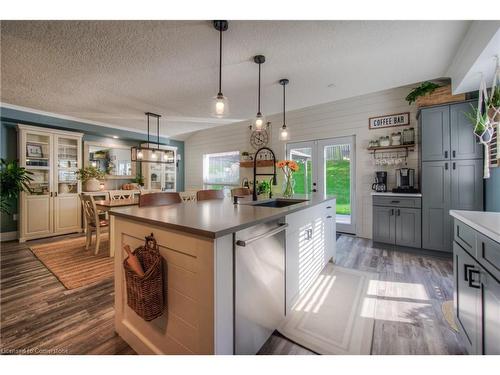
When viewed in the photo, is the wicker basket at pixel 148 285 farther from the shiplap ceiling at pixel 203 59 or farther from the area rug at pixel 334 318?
the shiplap ceiling at pixel 203 59

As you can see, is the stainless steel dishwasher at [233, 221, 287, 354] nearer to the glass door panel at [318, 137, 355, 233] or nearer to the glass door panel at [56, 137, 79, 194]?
the glass door panel at [318, 137, 355, 233]

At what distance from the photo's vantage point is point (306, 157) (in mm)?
4934

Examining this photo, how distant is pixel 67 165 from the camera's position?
476 centimetres

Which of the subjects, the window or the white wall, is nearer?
the white wall

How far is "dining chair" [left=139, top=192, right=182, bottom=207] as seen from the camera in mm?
1972

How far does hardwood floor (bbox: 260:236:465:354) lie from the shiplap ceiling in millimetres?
2550

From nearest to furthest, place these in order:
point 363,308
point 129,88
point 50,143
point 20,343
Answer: point 20,343
point 363,308
point 129,88
point 50,143

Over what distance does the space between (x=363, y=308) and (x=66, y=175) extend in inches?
236

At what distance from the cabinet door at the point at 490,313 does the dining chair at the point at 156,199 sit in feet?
7.39

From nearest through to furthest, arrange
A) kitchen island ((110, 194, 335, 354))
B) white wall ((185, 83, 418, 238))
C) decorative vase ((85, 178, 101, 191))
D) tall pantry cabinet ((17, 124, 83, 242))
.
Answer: kitchen island ((110, 194, 335, 354)) < white wall ((185, 83, 418, 238)) < tall pantry cabinet ((17, 124, 83, 242)) < decorative vase ((85, 178, 101, 191))

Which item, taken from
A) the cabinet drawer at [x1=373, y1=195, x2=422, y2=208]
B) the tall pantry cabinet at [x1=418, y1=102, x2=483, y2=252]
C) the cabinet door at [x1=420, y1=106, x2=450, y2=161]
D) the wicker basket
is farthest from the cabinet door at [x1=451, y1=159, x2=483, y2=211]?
the wicker basket

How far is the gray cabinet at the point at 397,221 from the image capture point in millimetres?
3328

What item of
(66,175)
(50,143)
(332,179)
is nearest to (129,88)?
(50,143)

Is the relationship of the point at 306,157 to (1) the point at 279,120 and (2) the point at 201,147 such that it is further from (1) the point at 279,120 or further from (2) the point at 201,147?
(2) the point at 201,147
